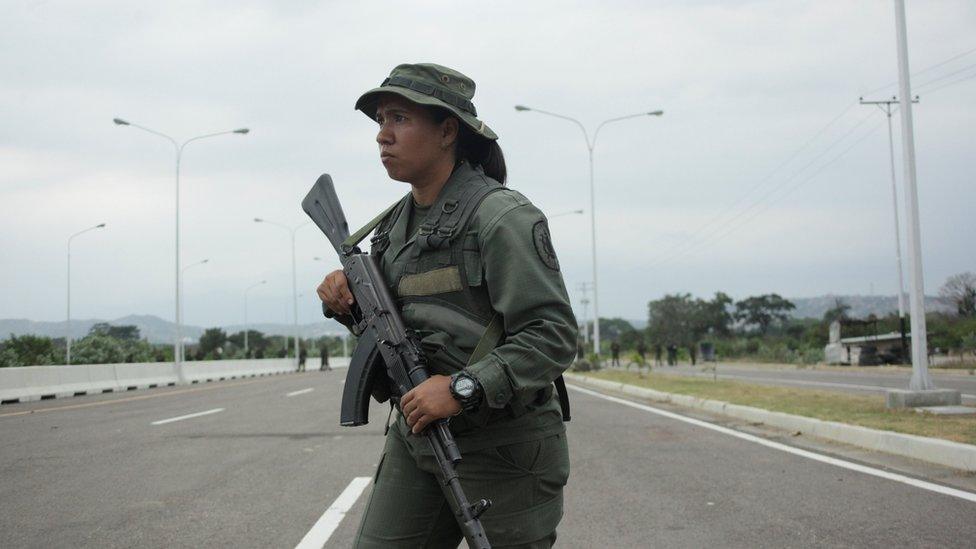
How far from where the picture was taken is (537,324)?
6.91ft

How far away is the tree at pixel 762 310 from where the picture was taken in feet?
344

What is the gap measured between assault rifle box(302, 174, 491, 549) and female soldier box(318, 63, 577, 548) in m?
0.05

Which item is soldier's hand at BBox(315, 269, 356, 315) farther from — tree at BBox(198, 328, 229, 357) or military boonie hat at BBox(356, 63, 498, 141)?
tree at BBox(198, 328, 229, 357)

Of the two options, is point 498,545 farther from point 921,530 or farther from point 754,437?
point 754,437

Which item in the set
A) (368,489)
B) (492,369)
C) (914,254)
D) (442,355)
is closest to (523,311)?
(492,369)

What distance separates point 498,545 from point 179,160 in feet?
109

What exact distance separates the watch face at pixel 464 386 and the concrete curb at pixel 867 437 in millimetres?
6388

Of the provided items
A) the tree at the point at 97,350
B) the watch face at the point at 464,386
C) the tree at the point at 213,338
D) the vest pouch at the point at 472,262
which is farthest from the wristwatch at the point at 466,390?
the tree at the point at 213,338

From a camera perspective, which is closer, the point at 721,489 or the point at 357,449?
the point at 721,489

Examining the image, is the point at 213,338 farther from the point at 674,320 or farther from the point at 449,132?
the point at 449,132

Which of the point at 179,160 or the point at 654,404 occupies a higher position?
the point at 179,160

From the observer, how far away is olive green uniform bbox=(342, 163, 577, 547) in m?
2.08

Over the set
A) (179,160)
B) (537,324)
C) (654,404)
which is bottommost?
(654,404)

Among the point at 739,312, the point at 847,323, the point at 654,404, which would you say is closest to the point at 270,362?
the point at 847,323
